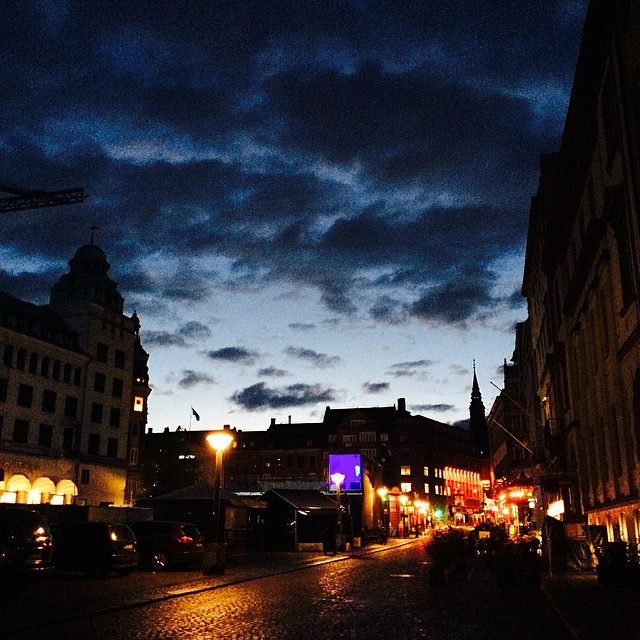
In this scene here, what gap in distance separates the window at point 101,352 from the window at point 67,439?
7.11m

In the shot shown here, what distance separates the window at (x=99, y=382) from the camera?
Answer: 60.6 metres

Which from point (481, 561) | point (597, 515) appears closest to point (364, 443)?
point (481, 561)

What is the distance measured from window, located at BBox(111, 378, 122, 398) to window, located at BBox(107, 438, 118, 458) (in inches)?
154

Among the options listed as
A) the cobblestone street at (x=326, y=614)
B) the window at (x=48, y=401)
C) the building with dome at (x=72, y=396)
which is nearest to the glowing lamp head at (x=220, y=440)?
the cobblestone street at (x=326, y=614)

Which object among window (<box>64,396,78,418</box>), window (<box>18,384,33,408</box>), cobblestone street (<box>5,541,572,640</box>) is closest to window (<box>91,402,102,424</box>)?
window (<box>64,396,78,418</box>)

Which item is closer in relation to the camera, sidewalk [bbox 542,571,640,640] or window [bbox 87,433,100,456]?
sidewalk [bbox 542,571,640,640]

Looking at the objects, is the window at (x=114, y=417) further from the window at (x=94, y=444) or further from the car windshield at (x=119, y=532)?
the car windshield at (x=119, y=532)

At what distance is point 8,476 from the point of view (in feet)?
162

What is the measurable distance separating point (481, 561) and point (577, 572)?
11.7 meters

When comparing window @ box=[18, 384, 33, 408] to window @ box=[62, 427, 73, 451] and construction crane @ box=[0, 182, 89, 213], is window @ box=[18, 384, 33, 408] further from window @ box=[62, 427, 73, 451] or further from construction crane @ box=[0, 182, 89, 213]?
construction crane @ box=[0, 182, 89, 213]

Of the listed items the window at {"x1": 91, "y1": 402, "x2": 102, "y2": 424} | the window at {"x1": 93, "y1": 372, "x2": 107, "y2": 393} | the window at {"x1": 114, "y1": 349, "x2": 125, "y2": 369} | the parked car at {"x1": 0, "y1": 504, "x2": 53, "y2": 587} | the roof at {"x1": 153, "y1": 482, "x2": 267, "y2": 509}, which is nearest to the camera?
the parked car at {"x1": 0, "y1": 504, "x2": 53, "y2": 587}

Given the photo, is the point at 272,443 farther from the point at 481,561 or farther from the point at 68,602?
the point at 68,602

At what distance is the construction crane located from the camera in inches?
3319

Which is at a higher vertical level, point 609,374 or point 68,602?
point 609,374
